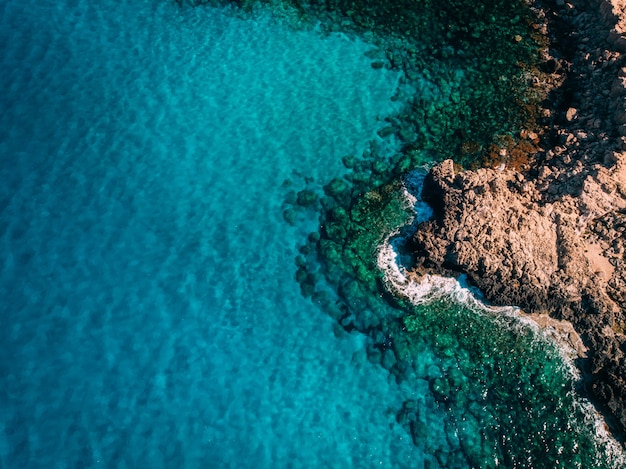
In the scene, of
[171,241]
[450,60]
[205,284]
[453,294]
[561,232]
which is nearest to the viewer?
[453,294]

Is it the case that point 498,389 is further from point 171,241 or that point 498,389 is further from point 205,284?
point 171,241

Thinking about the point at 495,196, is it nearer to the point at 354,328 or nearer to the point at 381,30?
the point at 354,328

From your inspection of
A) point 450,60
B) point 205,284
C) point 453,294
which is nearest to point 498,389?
point 453,294

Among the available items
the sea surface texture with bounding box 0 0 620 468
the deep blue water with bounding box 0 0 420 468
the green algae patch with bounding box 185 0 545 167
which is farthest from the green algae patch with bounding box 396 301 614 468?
the green algae patch with bounding box 185 0 545 167

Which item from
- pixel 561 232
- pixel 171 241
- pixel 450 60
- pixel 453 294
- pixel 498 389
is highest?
pixel 450 60

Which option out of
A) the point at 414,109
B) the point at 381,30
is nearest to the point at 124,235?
the point at 414,109

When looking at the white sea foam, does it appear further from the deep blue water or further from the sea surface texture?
the deep blue water
